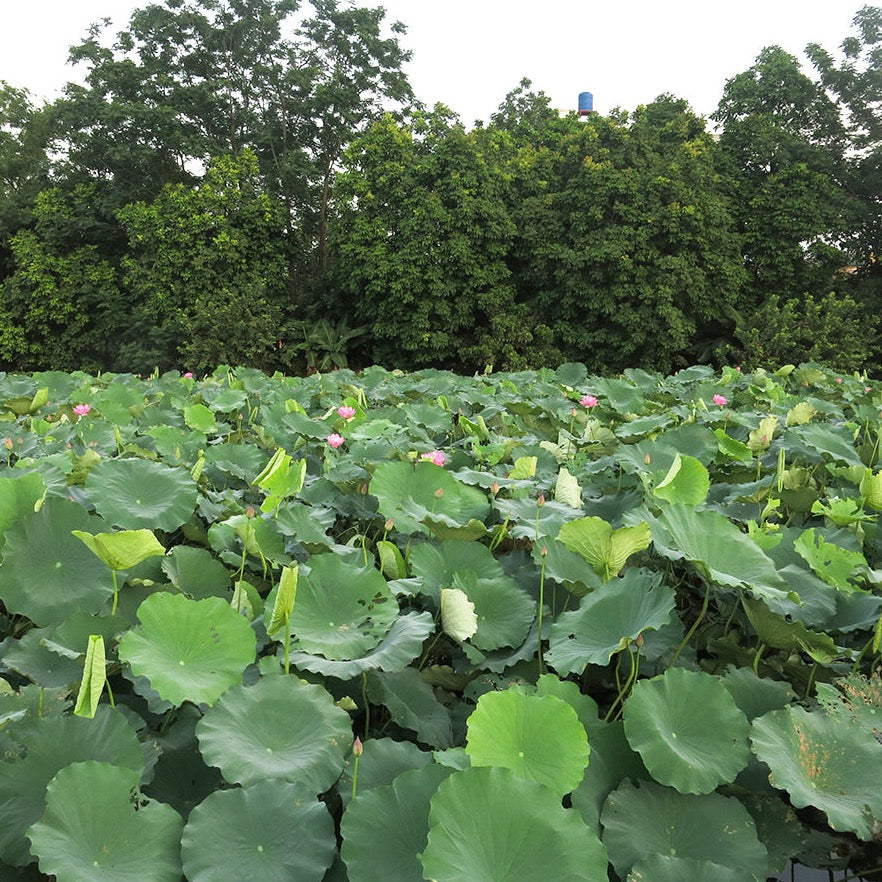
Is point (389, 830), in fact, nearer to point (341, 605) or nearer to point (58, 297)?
point (341, 605)

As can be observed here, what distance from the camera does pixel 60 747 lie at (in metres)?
0.56

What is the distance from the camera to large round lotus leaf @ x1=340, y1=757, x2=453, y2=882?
1.61ft

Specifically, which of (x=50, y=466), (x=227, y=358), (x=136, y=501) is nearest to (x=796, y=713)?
(x=136, y=501)

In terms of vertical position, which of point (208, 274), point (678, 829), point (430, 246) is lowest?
point (678, 829)

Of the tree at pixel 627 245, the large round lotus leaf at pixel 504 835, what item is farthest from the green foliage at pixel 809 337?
the large round lotus leaf at pixel 504 835

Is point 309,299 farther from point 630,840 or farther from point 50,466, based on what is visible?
point 630,840

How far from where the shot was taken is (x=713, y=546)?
2.62 ft

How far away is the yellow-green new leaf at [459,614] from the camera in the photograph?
28.5 inches

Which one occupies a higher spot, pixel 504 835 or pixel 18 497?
pixel 18 497

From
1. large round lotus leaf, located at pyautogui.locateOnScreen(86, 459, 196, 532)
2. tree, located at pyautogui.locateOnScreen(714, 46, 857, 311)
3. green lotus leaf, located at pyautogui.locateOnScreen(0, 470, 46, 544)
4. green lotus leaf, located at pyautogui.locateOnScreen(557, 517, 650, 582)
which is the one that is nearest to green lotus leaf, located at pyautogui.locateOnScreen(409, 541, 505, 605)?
green lotus leaf, located at pyautogui.locateOnScreen(557, 517, 650, 582)

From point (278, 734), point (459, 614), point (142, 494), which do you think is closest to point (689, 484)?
point (459, 614)

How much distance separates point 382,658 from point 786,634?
0.40m

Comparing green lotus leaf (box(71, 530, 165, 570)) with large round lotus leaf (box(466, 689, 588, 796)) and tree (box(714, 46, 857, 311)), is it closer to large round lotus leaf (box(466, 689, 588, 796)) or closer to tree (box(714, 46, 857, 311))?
large round lotus leaf (box(466, 689, 588, 796))

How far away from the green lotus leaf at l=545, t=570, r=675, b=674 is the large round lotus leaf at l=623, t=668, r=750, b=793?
0.25 feet
